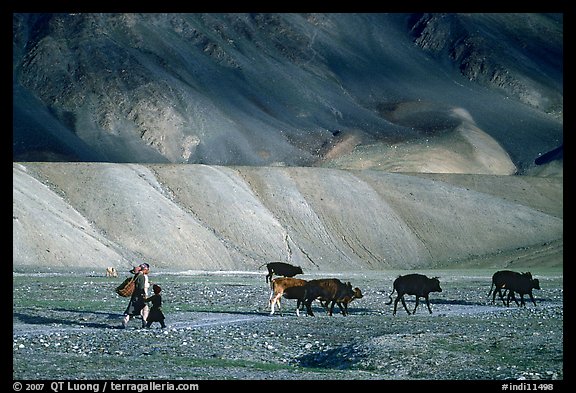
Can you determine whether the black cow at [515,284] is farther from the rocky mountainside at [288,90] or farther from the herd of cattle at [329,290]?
the rocky mountainside at [288,90]

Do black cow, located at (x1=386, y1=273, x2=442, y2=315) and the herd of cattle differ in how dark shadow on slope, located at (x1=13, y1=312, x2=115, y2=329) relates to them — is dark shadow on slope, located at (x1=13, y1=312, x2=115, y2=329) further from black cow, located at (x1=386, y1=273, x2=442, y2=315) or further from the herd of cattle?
black cow, located at (x1=386, y1=273, x2=442, y2=315)

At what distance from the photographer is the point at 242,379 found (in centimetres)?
2036

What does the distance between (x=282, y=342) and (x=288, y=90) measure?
4864 inches

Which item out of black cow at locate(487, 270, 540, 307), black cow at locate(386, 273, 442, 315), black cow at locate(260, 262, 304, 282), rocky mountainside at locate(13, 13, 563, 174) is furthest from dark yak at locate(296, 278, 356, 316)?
rocky mountainside at locate(13, 13, 563, 174)

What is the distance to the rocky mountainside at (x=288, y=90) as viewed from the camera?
126 meters

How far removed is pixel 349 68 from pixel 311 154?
3253 centimetres

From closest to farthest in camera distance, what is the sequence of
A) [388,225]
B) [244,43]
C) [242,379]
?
[242,379]
[388,225]
[244,43]

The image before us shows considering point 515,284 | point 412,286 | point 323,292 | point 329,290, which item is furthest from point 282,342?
point 515,284

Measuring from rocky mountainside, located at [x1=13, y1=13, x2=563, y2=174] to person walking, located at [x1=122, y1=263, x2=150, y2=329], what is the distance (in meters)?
83.5

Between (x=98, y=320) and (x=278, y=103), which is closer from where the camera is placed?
(x=98, y=320)

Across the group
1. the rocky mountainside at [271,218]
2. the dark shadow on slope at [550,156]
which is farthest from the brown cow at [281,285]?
the dark shadow on slope at [550,156]

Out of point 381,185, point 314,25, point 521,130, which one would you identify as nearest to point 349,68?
point 314,25

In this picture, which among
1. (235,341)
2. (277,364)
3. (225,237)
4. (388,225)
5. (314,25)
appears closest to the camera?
(277,364)

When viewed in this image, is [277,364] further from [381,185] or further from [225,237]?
[381,185]
